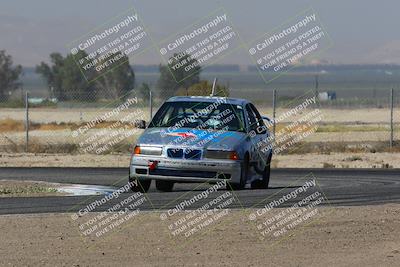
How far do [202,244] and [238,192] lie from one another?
6228 mm

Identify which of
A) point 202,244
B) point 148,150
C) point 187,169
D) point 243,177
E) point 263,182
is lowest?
point 263,182

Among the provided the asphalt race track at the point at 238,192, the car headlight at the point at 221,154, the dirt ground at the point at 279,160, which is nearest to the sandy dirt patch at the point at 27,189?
the asphalt race track at the point at 238,192

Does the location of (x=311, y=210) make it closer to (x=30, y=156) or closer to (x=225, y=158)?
(x=225, y=158)

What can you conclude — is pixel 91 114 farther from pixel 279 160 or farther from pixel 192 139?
pixel 192 139

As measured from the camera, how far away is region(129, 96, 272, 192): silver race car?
19.0m

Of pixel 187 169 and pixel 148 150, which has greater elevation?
pixel 148 150

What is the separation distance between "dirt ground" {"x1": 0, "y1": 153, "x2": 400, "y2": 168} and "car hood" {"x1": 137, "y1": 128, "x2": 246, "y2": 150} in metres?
9.54

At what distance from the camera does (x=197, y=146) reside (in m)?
19.0

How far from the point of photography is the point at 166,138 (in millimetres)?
19141

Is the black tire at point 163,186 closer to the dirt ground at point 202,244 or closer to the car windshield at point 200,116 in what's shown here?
the car windshield at point 200,116

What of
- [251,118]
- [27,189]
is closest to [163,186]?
[251,118]

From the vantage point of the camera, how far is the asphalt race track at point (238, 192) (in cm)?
1697

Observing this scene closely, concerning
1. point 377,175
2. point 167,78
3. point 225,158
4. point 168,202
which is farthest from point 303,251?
point 167,78

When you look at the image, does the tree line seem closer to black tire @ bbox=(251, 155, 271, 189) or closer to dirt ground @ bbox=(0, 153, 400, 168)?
dirt ground @ bbox=(0, 153, 400, 168)
